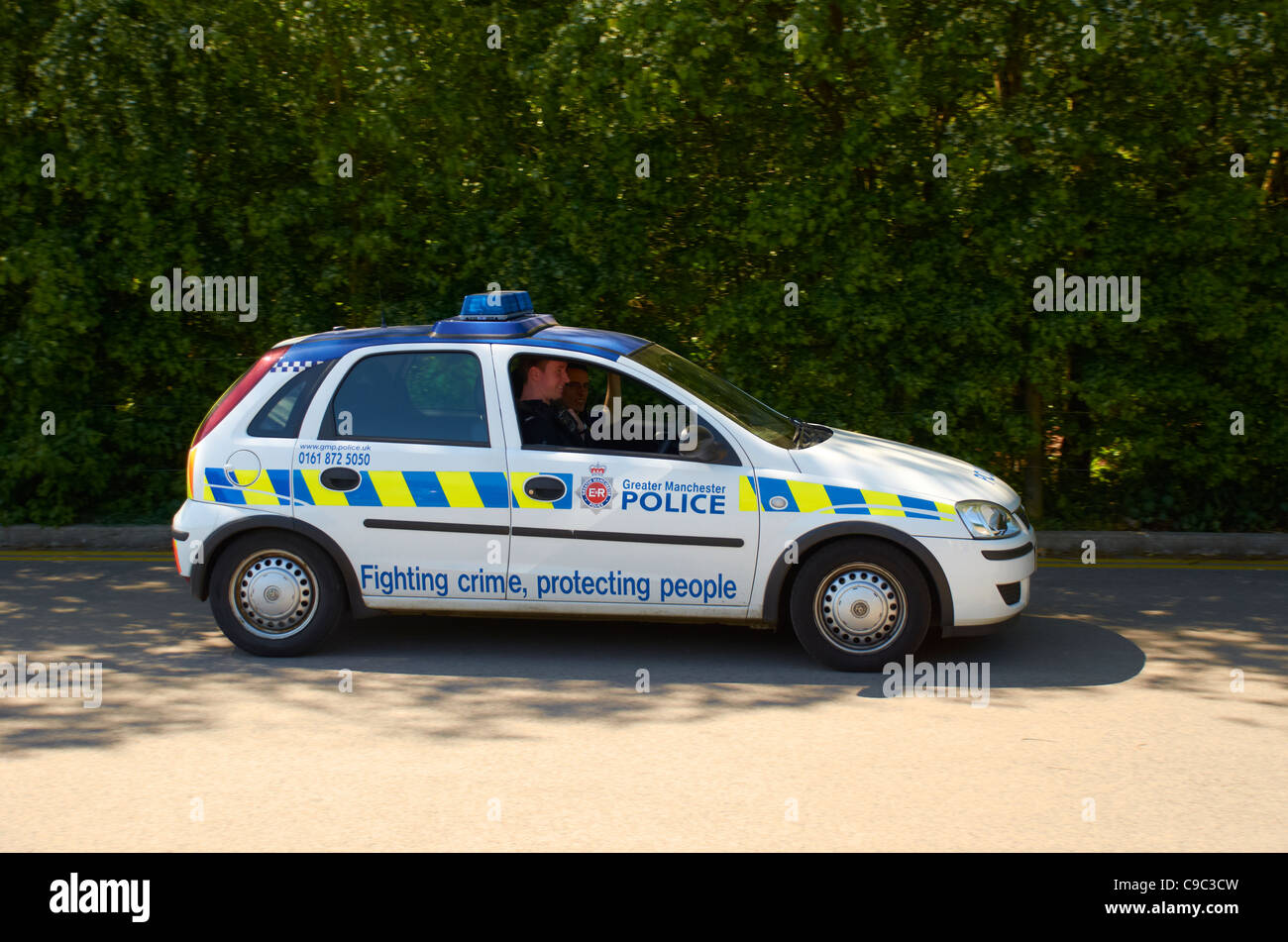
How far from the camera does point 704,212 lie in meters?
11.0

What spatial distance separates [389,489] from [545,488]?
833mm

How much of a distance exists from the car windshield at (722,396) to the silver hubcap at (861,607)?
805 millimetres

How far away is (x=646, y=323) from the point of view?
36.6 feet

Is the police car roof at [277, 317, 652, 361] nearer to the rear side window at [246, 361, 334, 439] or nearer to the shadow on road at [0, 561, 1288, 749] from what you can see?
the rear side window at [246, 361, 334, 439]

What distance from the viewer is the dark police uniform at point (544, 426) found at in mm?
7438

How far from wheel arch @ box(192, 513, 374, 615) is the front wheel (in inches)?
91.0

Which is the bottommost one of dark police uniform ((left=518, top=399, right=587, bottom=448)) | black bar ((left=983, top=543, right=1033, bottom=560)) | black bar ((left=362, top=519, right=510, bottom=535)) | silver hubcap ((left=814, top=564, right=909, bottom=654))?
silver hubcap ((left=814, top=564, right=909, bottom=654))

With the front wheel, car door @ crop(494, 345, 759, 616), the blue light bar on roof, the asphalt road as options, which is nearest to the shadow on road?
the asphalt road

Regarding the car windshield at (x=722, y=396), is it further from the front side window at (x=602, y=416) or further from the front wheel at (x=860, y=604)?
the front wheel at (x=860, y=604)

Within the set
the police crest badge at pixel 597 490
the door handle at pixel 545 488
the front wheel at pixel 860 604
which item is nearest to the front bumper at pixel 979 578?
the front wheel at pixel 860 604

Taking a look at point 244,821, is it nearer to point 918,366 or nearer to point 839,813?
point 839,813

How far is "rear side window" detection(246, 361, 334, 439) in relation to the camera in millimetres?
7605

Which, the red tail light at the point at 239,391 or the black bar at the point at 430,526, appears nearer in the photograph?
the black bar at the point at 430,526

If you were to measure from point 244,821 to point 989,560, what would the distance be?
3809 mm
